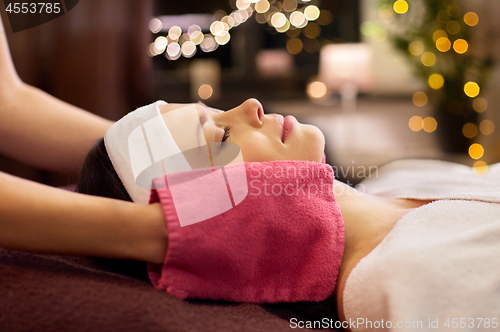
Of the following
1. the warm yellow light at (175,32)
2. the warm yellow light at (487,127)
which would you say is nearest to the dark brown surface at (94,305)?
the warm yellow light at (487,127)

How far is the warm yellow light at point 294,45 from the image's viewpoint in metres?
4.23

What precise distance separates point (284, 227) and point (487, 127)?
11.3 ft

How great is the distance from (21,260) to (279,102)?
4.00 metres

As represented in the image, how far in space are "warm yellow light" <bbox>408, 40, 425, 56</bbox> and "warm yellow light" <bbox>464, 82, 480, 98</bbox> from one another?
52 centimetres

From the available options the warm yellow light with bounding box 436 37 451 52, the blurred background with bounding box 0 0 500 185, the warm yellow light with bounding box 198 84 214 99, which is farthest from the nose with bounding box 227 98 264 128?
the warm yellow light with bounding box 198 84 214 99

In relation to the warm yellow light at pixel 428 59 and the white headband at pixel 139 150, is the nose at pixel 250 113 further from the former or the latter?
the warm yellow light at pixel 428 59

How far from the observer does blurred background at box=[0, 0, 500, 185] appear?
3229 mm

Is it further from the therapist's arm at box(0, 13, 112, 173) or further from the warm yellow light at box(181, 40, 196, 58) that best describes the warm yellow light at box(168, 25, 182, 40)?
the therapist's arm at box(0, 13, 112, 173)

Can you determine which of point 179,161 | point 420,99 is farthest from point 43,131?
point 420,99

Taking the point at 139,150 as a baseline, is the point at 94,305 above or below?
below

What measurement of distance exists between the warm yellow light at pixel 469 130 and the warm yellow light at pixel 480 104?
0.14 metres

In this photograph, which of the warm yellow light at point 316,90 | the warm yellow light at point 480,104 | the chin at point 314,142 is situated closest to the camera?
the chin at point 314,142

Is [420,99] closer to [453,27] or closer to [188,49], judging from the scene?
[453,27]

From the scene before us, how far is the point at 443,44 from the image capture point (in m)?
3.20
